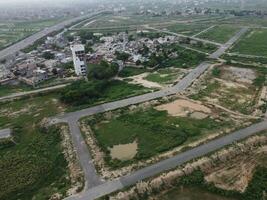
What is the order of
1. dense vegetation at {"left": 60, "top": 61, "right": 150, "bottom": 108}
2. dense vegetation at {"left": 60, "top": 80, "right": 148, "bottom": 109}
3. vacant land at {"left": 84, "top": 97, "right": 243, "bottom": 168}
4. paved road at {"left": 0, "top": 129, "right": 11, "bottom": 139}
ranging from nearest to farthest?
vacant land at {"left": 84, "top": 97, "right": 243, "bottom": 168} < paved road at {"left": 0, "top": 129, "right": 11, "bottom": 139} < dense vegetation at {"left": 60, "top": 80, "right": 148, "bottom": 109} < dense vegetation at {"left": 60, "top": 61, "right": 150, "bottom": 108}

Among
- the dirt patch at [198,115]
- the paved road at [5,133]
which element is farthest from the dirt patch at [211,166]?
the paved road at [5,133]

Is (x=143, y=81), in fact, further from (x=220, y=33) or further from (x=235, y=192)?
(x=220, y=33)

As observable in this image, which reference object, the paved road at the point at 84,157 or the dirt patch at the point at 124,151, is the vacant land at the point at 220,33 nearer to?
the paved road at the point at 84,157

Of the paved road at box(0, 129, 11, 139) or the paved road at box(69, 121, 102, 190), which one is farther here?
→ the paved road at box(0, 129, 11, 139)

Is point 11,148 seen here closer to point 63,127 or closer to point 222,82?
point 63,127

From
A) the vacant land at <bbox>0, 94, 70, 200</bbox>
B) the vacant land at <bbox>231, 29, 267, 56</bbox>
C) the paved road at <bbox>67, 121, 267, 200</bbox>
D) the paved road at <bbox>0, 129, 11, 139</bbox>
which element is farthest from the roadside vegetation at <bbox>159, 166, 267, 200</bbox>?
the vacant land at <bbox>231, 29, 267, 56</bbox>

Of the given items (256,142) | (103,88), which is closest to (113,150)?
(256,142)

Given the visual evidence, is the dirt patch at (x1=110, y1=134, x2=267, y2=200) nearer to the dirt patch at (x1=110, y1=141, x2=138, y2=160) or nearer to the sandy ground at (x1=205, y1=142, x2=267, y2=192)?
the sandy ground at (x1=205, y1=142, x2=267, y2=192)

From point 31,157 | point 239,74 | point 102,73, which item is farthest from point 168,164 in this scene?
point 239,74
